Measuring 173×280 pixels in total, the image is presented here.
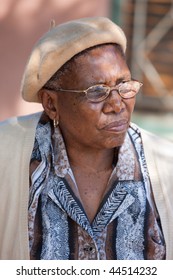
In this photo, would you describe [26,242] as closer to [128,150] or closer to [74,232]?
[74,232]

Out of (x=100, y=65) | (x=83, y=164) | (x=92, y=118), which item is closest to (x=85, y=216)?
(x=83, y=164)

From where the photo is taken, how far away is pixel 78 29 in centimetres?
365

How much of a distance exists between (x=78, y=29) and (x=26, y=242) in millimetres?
972

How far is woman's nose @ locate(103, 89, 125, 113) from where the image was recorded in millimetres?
3551

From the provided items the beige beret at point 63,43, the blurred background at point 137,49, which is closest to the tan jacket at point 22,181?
the beige beret at point 63,43

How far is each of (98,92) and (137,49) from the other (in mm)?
4376

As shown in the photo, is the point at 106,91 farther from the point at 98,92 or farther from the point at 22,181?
the point at 22,181

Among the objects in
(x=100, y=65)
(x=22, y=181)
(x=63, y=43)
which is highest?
(x=63, y=43)

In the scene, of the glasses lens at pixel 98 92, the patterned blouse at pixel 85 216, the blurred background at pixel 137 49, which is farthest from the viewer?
the blurred background at pixel 137 49

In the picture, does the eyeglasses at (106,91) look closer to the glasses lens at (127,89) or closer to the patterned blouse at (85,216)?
the glasses lens at (127,89)

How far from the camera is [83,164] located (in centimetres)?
383

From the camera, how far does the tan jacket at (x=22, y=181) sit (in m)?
3.70
